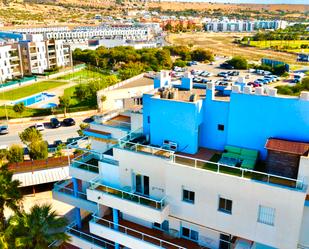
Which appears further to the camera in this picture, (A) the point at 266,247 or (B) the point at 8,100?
(B) the point at 8,100

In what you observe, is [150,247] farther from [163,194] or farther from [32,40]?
[32,40]

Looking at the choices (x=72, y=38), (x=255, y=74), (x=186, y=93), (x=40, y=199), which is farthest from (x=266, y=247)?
(x=72, y=38)

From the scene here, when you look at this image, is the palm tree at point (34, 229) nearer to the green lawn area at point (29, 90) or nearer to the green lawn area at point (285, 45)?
the green lawn area at point (29, 90)

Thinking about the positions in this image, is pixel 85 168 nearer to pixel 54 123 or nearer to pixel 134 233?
pixel 134 233

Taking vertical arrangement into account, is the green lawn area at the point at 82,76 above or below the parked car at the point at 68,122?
above

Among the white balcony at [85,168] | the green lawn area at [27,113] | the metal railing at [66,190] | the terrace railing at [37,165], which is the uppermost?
the white balcony at [85,168]

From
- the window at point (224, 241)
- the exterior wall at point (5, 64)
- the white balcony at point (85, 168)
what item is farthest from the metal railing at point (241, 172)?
the exterior wall at point (5, 64)
